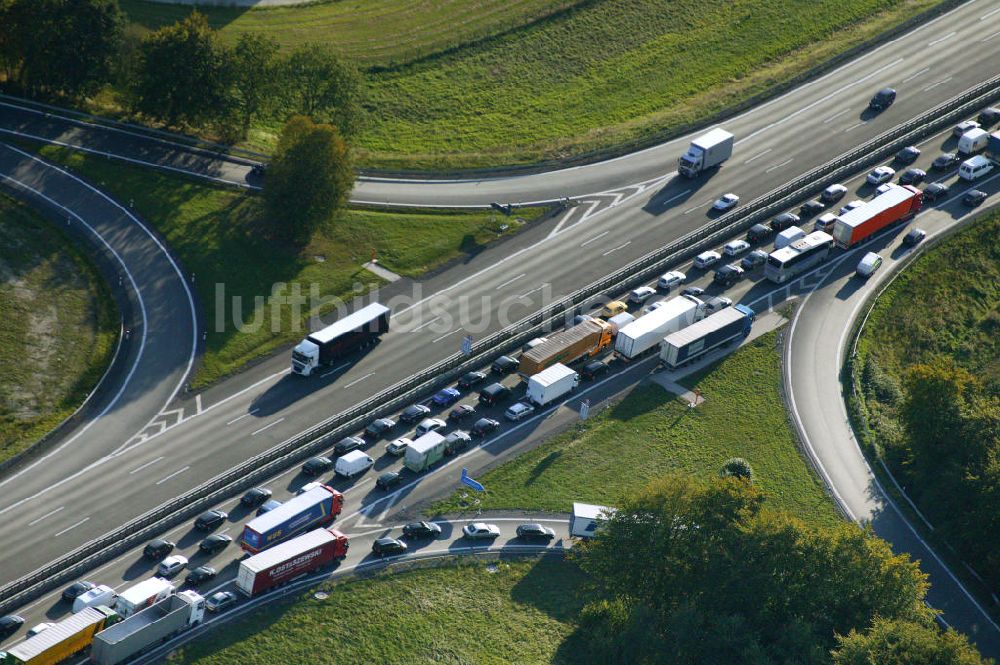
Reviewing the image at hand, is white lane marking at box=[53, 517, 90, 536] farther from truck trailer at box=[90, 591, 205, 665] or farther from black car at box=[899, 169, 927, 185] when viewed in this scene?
black car at box=[899, 169, 927, 185]

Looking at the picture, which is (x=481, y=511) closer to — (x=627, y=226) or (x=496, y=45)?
(x=627, y=226)

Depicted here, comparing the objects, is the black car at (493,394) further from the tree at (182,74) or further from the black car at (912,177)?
the black car at (912,177)

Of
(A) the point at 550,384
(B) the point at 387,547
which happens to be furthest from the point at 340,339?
(B) the point at 387,547

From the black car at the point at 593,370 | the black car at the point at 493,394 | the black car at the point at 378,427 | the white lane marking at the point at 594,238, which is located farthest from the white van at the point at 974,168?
the black car at the point at 378,427

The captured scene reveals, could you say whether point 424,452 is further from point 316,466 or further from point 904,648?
point 904,648

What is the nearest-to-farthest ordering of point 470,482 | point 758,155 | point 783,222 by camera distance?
point 470,482, point 783,222, point 758,155
